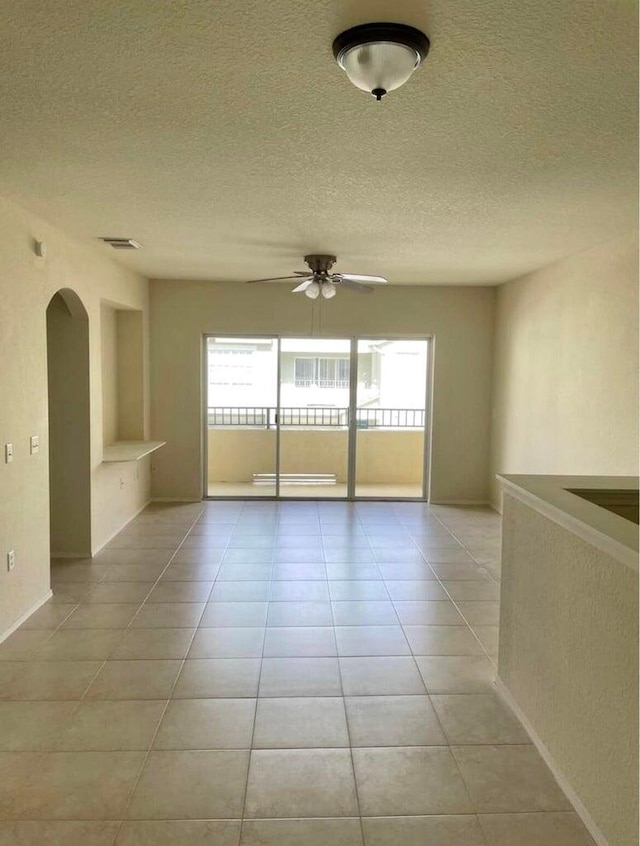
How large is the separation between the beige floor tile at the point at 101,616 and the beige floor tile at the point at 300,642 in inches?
38.0

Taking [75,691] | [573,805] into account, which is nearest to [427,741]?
[573,805]

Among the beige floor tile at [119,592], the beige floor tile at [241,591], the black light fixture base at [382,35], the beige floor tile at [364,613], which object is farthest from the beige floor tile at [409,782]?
the black light fixture base at [382,35]

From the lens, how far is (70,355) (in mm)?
4656

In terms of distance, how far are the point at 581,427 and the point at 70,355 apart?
13.7 ft

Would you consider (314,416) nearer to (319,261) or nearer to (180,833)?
(319,261)

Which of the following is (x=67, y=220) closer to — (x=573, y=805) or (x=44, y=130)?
(x=44, y=130)

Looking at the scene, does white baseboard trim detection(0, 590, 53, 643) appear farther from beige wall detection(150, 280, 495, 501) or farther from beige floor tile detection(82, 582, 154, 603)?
beige wall detection(150, 280, 495, 501)

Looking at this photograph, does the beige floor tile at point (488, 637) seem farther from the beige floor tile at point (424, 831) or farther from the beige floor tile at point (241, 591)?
the beige floor tile at point (241, 591)

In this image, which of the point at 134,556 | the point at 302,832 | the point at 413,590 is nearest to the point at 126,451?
the point at 134,556

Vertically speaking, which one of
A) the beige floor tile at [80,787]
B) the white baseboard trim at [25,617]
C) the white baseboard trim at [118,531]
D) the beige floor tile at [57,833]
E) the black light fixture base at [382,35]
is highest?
the black light fixture base at [382,35]

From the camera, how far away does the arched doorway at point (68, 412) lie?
4648mm

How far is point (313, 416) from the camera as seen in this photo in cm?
737

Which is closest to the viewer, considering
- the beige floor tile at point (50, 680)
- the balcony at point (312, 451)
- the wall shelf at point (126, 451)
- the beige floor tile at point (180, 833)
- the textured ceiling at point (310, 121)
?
the textured ceiling at point (310, 121)

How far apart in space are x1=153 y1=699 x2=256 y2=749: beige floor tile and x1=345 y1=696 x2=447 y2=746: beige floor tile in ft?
1.60
